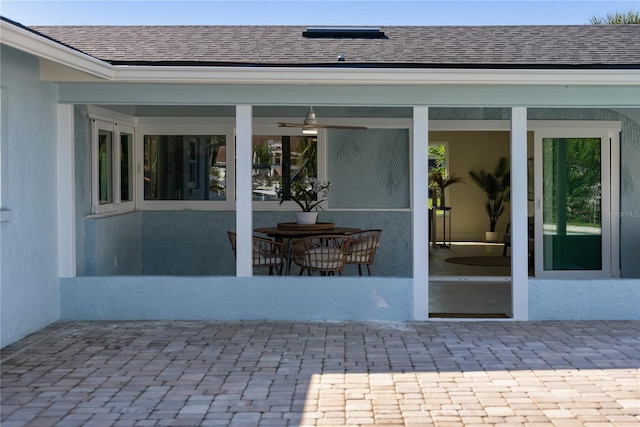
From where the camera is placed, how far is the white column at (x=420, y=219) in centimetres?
819

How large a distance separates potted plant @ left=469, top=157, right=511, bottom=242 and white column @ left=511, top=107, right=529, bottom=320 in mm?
9137

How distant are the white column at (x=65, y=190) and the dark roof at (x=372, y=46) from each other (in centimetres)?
78

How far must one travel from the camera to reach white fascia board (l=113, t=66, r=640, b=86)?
25.7 ft

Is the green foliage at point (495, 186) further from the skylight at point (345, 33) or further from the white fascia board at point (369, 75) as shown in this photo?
the white fascia board at point (369, 75)

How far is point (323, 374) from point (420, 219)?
259 centimetres

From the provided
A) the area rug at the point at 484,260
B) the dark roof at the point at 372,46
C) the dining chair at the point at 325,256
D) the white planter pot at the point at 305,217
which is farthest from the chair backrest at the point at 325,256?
the area rug at the point at 484,260

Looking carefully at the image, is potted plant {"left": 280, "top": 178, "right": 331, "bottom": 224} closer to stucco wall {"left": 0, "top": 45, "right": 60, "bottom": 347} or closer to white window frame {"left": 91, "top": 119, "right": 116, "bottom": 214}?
white window frame {"left": 91, "top": 119, "right": 116, "bottom": 214}

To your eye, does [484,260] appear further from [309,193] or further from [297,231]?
[297,231]

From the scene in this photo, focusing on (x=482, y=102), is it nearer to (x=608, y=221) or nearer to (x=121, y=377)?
(x=608, y=221)

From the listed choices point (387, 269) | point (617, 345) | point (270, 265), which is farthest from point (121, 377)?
point (387, 269)

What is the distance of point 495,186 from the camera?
1730 cm

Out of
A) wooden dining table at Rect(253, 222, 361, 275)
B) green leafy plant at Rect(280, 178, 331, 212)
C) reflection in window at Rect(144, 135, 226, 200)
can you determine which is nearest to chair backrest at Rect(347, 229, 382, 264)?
wooden dining table at Rect(253, 222, 361, 275)

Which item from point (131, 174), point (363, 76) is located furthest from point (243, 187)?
point (131, 174)

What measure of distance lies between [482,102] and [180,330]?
3742 millimetres
